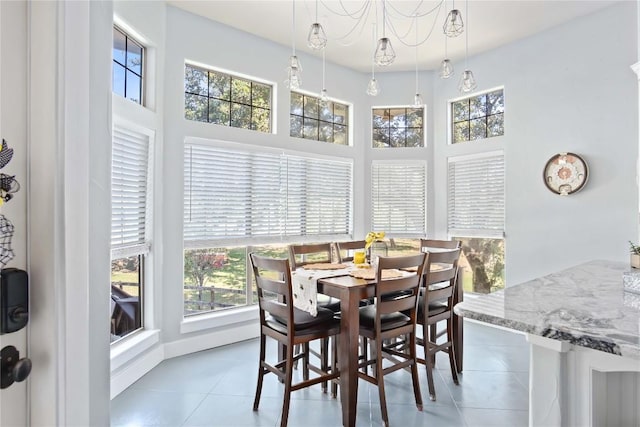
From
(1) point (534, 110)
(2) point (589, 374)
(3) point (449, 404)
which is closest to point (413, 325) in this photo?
(3) point (449, 404)

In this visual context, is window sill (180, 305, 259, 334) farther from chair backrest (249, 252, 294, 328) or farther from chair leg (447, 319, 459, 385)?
chair leg (447, 319, 459, 385)

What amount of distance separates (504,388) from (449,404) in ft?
1.78

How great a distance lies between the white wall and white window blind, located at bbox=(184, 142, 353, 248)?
1824mm

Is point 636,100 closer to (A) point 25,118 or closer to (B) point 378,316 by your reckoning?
(B) point 378,316

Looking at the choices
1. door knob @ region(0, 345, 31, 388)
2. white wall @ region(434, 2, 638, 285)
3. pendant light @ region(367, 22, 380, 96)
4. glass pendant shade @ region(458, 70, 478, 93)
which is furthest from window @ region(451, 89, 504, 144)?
door knob @ region(0, 345, 31, 388)

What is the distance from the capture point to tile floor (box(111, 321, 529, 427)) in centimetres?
235

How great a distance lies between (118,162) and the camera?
2.69m

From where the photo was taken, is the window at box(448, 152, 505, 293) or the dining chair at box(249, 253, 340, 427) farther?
the window at box(448, 152, 505, 293)

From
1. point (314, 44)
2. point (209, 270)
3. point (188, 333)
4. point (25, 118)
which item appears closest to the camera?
point (25, 118)

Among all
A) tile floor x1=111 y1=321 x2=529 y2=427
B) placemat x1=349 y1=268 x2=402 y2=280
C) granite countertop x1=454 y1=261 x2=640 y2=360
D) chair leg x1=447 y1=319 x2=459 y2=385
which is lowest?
tile floor x1=111 y1=321 x2=529 y2=427

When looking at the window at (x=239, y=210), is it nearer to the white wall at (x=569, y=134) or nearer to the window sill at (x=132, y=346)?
the window sill at (x=132, y=346)

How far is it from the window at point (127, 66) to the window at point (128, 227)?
1.15 ft

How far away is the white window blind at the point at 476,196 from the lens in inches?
163

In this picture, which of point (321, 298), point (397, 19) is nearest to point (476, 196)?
point (397, 19)
